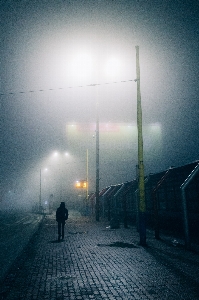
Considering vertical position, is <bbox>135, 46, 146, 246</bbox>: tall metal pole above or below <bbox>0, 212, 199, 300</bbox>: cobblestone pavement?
above

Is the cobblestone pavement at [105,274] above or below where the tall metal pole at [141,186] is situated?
below

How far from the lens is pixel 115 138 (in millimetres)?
43094

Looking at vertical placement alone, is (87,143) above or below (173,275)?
above

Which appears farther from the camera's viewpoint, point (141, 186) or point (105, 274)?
point (141, 186)

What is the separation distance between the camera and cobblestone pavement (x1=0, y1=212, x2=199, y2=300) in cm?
482

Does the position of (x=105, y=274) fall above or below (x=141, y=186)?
below

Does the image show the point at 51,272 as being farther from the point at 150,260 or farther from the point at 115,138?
the point at 115,138

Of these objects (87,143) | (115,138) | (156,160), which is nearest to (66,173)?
(87,143)

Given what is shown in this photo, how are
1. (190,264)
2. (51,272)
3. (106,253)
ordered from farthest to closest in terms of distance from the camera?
(106,253)
(190,264)
(51,272)

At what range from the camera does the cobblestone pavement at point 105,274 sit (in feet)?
15.8

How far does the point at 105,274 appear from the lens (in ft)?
20.1

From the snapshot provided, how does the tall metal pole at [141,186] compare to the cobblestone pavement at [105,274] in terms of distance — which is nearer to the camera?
the cobblestone pavement at [105,274]

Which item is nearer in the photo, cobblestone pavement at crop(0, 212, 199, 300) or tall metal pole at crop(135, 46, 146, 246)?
cobblestone pavement at crop(0, 212, 199, 300)

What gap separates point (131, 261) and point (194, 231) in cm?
567
